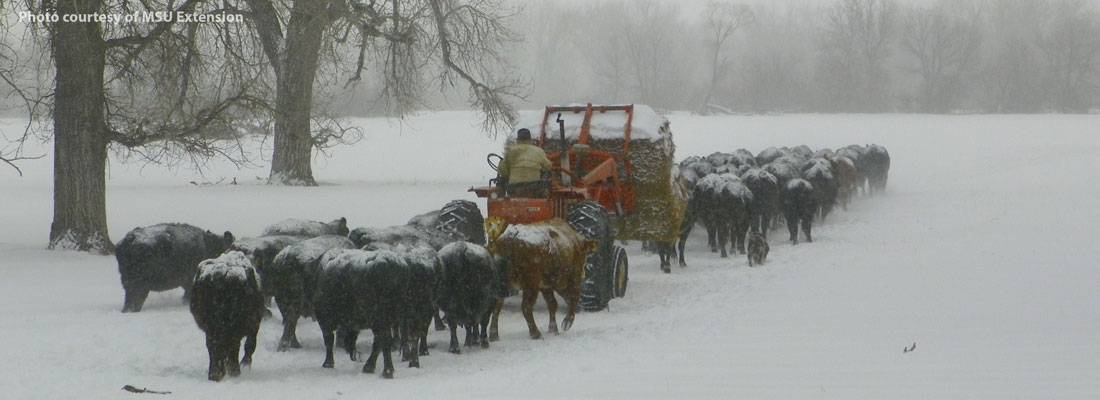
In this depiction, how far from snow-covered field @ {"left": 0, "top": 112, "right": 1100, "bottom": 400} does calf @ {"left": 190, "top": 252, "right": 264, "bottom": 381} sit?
17 centimetres

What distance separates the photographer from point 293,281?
30.0 ft

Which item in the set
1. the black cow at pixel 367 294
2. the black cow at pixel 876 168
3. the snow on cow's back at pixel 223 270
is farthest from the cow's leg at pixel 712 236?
the black cow at pixel 876 168

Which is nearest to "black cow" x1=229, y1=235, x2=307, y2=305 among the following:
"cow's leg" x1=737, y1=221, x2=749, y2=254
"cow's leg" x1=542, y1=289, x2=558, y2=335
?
"cow's leg" x1=542, y1=289, x2=558, y2=335

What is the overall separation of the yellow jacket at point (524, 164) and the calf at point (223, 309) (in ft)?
12.6

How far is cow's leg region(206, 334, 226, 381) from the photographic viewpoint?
26.2ft

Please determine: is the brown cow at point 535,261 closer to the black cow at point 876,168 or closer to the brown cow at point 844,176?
the brown cow at point 844,176

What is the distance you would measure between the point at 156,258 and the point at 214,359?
9.39ft

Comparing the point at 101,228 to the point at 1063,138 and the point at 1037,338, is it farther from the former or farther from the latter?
the point at 1063,138

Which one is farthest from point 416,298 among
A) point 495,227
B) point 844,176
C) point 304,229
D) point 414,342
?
point 844,176

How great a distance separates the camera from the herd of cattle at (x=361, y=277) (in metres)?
8.14

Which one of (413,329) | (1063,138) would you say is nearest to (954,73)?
(1063,138)

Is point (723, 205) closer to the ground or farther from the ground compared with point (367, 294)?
farther from the ground

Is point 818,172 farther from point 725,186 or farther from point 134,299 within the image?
point 134,299

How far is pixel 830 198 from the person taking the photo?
2109cm
